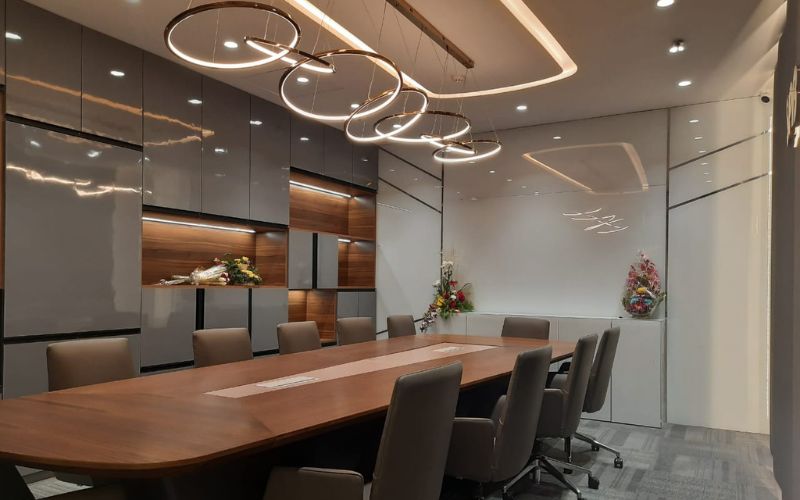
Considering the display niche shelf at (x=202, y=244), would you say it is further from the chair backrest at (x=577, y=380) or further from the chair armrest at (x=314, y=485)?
the chair armrest at (x=314, y=485)

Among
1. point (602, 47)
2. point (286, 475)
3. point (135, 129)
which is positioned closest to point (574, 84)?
point (602, 47)

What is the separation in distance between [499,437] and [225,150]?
4.09 metres

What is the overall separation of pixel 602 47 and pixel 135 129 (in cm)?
390

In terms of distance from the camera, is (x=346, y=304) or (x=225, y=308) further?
(x=346, y=304)

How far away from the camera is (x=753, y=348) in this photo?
568 centimetres

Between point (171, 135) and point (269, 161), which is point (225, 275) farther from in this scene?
point (171, 135)

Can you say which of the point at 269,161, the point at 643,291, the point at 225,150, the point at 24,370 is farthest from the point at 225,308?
the point at 643,291

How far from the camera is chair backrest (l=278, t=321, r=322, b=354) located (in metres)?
4.56

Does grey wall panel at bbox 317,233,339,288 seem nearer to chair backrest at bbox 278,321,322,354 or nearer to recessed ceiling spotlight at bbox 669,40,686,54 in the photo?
chair backrest at bbox 278,321,322,354

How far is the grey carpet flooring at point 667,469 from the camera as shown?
3.87 m

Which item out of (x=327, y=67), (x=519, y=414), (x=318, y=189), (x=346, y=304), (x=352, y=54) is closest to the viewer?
(x=519, y=414)

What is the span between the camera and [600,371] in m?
4.32

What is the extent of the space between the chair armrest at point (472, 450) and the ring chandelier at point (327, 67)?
2.07 m

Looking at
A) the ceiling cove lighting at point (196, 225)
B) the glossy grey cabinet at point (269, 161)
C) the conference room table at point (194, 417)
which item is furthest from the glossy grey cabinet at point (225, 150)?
the conference room table at point (194, 417)
